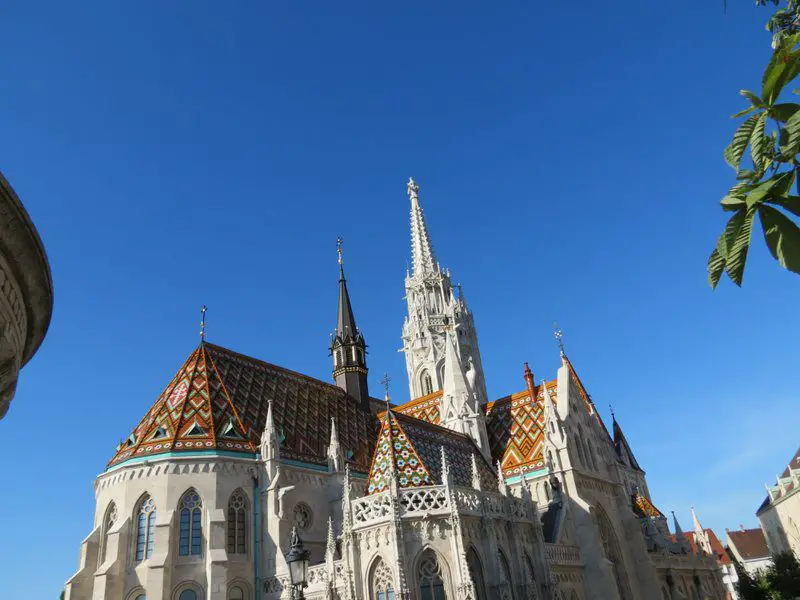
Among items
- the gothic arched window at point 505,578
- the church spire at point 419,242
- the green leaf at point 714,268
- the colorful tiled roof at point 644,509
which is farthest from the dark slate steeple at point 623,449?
the green leaf at point 714,268

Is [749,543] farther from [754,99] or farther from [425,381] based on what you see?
[754,99]

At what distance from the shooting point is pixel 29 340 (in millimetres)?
5750

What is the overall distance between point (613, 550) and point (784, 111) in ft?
Result: 102

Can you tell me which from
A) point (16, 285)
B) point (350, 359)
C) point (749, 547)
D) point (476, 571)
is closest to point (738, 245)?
point (16, 285)

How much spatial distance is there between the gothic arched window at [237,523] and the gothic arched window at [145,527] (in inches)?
112

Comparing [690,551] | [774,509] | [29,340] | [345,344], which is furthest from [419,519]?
[774,509]

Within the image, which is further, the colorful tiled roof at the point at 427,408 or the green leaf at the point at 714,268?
the colorful tiled roof at the point at 427,408

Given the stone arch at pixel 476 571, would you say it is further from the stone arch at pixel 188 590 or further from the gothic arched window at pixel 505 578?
the stone arch at pixel 188 590

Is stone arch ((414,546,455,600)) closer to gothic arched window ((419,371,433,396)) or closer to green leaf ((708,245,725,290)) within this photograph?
green leaf ((708,245,725,290))

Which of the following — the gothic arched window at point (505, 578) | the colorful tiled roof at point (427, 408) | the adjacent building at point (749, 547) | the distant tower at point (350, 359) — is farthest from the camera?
the adjacent building at point (749, 547)

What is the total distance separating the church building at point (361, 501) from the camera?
19.4 meters

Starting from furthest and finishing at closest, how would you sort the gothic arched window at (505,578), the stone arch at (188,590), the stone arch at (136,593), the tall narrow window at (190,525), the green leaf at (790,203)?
the tall narrow window at (190,525) < the stone arch at (188,590) < the stone arch at (136,593) < the gothic arched window at (505,578) < the green leaf at (790,203)

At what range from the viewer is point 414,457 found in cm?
2191

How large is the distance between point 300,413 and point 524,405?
13.4 meters
